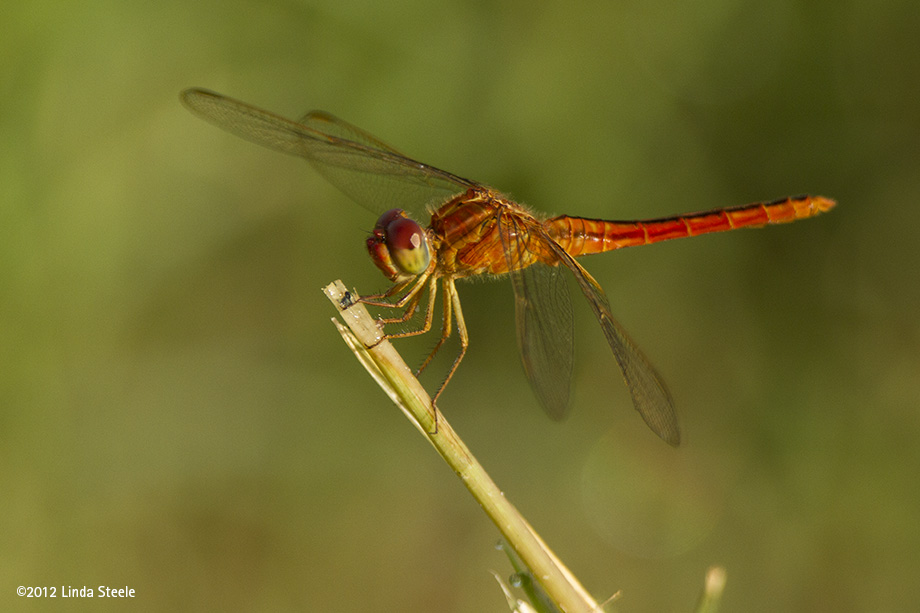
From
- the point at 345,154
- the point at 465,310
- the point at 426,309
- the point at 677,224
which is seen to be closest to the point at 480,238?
the point at 426,309

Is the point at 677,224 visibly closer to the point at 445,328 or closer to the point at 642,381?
the point at 642,381

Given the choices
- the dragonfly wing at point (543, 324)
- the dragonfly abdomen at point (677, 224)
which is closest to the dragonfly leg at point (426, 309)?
the dragonfly wing at point (543, 324)

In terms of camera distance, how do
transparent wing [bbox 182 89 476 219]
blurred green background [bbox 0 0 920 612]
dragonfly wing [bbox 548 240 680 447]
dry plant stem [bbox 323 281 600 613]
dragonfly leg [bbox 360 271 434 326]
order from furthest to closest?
1. blurred green background [bbox 0 0 920 612]
2. transparent wing [bbox 182 89 476 219]
3. dragonfly leg [bbox 360 271 434 326]
4. dragonfly wing [bbox 548 240 680 447]
5. dry plant stem [bbox 323 281 600 613]

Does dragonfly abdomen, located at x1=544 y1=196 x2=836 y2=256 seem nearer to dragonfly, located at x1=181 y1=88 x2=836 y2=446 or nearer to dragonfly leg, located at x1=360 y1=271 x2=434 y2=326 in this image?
dragonfly, located at x1=181 y1=88 x2=836 y2=446

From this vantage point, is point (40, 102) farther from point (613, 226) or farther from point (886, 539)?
point (886, 539)

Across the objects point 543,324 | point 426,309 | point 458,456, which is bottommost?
point 458,456

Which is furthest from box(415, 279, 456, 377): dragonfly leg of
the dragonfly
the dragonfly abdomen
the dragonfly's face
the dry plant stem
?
the dragonfly abdomen
